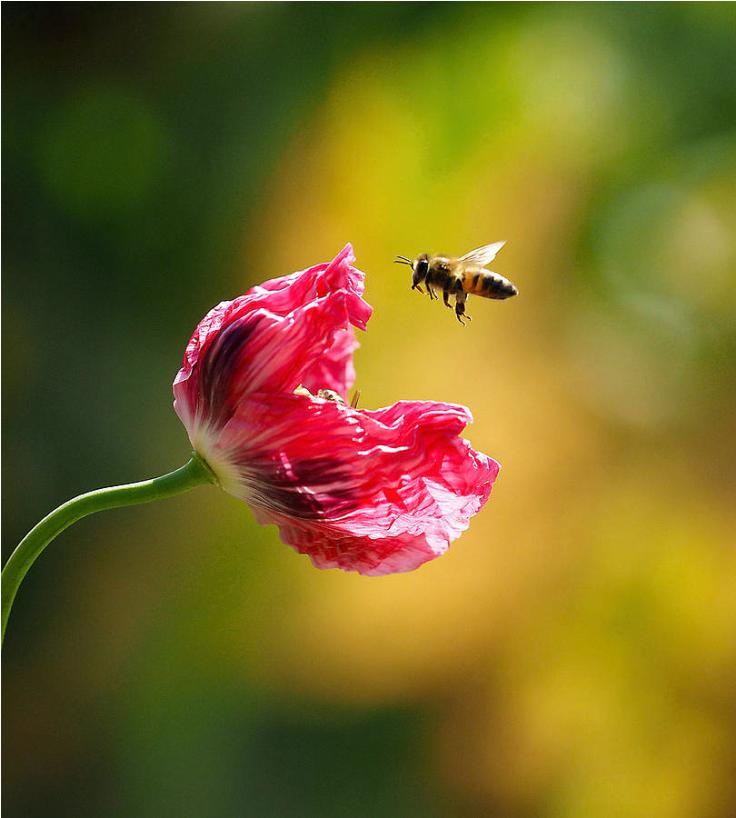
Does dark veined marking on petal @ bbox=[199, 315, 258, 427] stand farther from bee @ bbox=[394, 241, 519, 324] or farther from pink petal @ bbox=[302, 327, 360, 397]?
bee @ bbox=[394, 241, 519, 324]

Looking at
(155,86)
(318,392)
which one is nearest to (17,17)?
(155,86)

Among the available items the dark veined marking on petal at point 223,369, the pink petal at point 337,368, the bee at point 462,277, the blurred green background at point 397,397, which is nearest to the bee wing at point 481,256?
the bee at point 462,277

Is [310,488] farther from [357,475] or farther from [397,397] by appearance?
[397,397]

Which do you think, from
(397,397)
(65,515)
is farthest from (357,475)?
(397,397)

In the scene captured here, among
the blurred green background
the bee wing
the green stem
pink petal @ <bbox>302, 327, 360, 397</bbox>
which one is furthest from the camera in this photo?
the blurred green background

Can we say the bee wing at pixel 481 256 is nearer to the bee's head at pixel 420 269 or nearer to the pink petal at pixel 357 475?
the bee's head at pixel 420 269

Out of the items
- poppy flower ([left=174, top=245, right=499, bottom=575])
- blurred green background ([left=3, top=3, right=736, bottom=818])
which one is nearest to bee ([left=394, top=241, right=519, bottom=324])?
poppy flower ([left=174, top=245, right=499, bottom=575])
